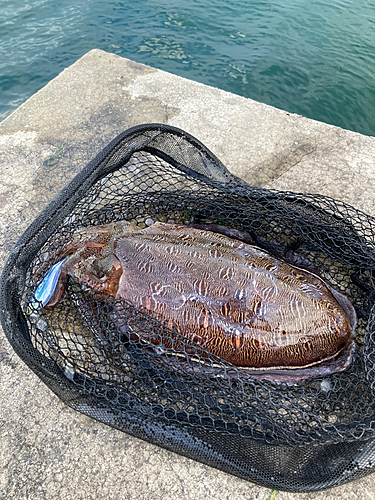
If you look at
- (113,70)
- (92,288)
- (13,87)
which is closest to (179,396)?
(92,288)

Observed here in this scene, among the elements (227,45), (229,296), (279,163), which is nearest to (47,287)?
(229,296)

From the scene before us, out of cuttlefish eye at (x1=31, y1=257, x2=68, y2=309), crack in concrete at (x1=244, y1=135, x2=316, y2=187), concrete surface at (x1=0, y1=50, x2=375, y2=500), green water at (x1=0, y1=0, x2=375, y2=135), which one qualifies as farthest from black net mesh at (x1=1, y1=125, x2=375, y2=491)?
green water at (x1=0, y1=0, x2=375, y2=135)

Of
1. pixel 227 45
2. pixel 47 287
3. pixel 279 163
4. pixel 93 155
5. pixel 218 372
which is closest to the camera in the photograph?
pixel 218 372

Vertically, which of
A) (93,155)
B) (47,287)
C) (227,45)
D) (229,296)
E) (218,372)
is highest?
(227,45)

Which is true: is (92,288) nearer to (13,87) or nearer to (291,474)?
(291,474)

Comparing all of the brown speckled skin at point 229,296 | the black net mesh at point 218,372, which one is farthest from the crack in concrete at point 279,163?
the brown speckled skin at point 229,296

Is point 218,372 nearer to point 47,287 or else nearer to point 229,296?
point 229,296

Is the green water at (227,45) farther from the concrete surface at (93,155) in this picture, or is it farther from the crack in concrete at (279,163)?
the crack in concrete at (279,163)
